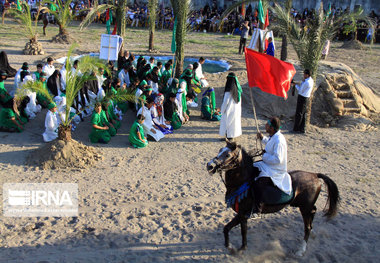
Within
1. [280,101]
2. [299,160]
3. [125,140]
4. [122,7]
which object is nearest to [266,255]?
[299,160]

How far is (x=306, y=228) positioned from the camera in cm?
534

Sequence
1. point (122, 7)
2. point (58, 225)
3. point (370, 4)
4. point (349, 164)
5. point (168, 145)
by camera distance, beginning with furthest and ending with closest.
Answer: point (370, 4) < point (122, 7) < point (168, 145) < point (349, 164) < point (58, 225)

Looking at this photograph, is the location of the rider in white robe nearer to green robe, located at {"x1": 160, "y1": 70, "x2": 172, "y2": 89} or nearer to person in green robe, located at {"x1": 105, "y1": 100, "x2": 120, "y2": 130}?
person in green robe, located at {"x1": 105, "y1": 100, "x2": 120, "y2": 130}

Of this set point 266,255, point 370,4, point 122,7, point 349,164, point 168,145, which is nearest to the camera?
point 266,255

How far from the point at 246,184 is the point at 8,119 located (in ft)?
22.5

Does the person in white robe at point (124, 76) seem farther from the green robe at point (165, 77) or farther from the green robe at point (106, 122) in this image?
the green robe at point (106, 122)

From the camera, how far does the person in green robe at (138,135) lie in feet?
29.0

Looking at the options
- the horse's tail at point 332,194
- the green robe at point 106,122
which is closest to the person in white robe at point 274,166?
the horse's tail at point 332,194

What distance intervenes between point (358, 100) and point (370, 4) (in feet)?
64.0

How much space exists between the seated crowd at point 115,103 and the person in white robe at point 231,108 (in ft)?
5.55

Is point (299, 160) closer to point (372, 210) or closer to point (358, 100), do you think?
point (372, 210)

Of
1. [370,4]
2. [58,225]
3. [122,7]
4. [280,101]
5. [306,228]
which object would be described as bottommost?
[58,225]

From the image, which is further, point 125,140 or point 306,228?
point 125,140

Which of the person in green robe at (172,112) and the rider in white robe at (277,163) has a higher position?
the rider in white robe at (277,163)
